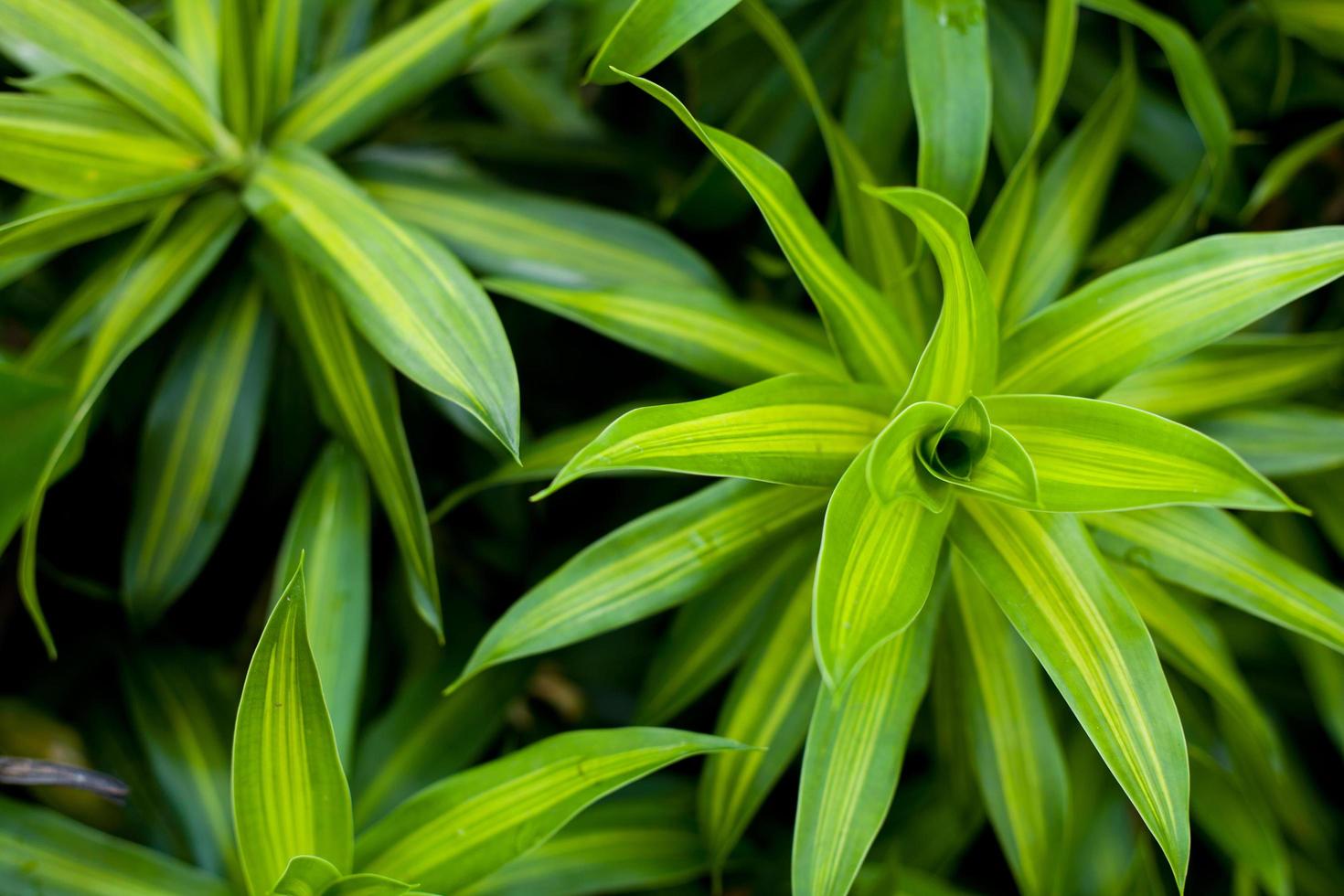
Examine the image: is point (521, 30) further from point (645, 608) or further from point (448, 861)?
point (448, 861)

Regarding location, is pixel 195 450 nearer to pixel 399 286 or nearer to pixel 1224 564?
pixel 399 286

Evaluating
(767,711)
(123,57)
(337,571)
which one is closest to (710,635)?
(767,711)

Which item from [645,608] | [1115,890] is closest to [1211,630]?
[1115,890]

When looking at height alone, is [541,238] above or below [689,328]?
above

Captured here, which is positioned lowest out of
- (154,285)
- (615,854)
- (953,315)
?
(615,854)

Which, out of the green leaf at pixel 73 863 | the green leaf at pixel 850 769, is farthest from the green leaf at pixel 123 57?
the green leaf at pixel 850 769

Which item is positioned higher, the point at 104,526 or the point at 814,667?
the point at 104,526

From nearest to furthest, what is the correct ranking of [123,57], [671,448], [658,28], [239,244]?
[671,448] < [658,28] < [123,57] < [239,244]
